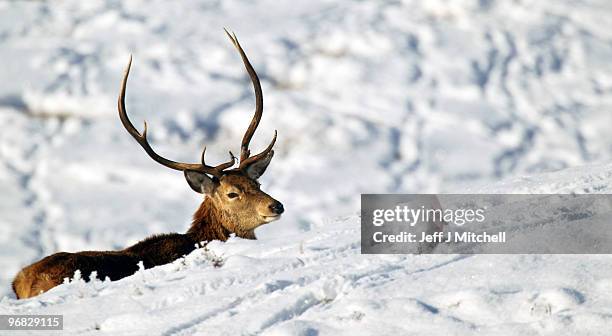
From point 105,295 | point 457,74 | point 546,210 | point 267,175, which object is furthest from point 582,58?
point 105,295

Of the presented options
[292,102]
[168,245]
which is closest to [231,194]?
[168,245]

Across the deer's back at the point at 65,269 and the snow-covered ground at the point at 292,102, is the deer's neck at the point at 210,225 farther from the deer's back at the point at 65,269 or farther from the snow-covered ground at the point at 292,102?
the snow-covered ground at the point at 292,102

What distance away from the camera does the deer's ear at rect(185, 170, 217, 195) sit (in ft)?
28.2

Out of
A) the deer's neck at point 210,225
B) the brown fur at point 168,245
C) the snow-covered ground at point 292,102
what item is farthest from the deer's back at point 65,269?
the snow-covered ground at point 292,102

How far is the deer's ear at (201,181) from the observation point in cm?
860

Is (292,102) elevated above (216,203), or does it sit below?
above

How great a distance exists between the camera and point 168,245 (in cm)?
791

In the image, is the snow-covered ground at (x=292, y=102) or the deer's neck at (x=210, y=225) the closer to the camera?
the deer's neck at (x=210, y=225)

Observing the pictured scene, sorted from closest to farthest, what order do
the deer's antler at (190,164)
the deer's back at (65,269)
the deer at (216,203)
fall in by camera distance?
the deer's back at (65,269)
the deer at (216,203)
the deer's antler at (190,164)

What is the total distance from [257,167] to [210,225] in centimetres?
72

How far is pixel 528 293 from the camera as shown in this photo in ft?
16.1

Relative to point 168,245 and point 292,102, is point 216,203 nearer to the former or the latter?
point 168,245

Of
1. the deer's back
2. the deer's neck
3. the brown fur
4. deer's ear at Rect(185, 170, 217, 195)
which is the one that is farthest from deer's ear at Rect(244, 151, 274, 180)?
the deer's back

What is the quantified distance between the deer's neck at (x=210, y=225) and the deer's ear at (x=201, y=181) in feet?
0.39
